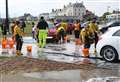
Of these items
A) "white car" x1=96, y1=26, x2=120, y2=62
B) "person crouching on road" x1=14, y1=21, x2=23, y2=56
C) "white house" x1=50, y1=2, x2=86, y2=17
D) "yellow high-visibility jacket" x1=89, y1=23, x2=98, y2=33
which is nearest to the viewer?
"white car" x1=96, y1=26, x2=120, y2=62

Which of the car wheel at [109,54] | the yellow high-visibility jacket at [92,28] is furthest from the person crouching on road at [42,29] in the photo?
Answer: the car wheel at [109,54]

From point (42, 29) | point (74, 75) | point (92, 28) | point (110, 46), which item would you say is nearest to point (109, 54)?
point (110, 46)

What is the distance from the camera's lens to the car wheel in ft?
47.9

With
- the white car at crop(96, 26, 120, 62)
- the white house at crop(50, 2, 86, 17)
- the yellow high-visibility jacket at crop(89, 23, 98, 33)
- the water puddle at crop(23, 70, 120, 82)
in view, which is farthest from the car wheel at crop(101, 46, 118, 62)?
the white house at crop(50, 2, 86, 17)

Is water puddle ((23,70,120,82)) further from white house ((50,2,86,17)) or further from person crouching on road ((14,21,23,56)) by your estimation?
white house ((50,2,86,17))

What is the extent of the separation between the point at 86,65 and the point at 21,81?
3.43m

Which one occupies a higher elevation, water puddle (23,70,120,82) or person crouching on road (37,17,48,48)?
person crouching on road (37,17,48,48)

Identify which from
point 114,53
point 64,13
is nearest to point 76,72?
point 114,53

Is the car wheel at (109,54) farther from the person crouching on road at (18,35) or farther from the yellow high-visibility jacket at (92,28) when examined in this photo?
the person crouching on road at (18,35)

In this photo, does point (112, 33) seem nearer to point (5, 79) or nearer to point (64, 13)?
point (5, 79)

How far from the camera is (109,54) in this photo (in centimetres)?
1483

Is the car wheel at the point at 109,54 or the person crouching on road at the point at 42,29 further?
the person crouching on road at the point at 42,29

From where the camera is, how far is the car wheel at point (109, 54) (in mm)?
14586

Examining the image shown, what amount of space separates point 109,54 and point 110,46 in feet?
1.00
